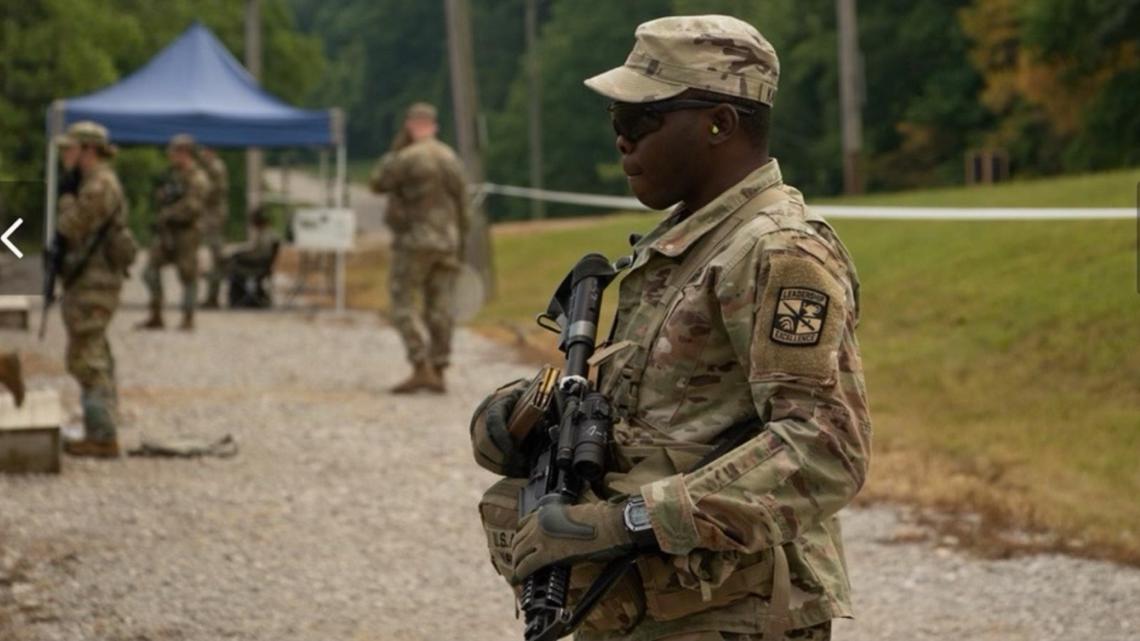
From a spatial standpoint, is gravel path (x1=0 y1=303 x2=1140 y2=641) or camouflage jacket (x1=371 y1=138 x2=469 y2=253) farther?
camouflage jacket (x1=371 y1=138 x2=469 y2=253)

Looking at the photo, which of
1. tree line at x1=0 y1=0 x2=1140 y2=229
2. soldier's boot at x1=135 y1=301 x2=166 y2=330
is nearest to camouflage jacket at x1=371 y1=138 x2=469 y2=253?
soldier's boot at x1=135 y1=301 x2=166 y2=330

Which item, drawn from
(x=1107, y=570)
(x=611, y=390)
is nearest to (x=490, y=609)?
(x=1107, y=570)

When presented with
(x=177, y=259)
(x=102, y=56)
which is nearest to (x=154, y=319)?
(x=177, y=259)

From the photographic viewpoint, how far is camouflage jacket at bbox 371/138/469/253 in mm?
15148

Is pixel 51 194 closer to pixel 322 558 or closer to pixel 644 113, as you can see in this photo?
pixel 322 558

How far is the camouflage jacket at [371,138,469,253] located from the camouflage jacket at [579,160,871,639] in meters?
11.5

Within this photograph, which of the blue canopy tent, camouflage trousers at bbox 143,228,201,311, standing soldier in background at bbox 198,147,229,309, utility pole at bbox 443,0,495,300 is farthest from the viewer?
utility pole at bbox 443,0,495,300

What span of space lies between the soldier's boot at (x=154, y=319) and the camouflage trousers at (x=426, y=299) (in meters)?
6.68

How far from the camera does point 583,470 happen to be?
355 centimetres

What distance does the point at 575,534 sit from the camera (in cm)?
346

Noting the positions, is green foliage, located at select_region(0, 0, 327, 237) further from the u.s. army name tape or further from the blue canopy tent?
the u.s. army name tape

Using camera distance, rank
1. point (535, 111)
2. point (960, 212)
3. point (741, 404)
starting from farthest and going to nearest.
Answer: point (535, 111), point (960, 212), point (741, 404)

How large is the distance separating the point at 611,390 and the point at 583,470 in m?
0.17

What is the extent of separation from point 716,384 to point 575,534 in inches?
13.7
